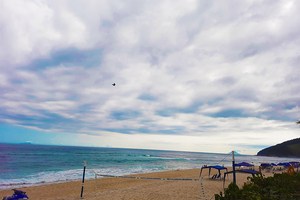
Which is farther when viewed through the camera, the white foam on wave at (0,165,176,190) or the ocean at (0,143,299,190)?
the ocean at (0,143,299,190)

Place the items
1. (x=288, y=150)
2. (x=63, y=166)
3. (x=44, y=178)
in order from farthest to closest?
1. (x=288, y=150)
2. (x=63, y=166)
3. (x=44, y=178)

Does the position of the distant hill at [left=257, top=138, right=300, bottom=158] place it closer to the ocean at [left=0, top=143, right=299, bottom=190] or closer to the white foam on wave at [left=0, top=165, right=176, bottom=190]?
the ocean at [left=0, top=143, right=299, bottom=190]

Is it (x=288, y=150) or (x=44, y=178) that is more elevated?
(x=44, y=178)

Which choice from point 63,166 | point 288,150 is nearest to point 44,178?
point 63,166

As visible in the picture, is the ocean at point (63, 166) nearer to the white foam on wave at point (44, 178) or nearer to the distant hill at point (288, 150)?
the white foam on wave at point (44, 178)

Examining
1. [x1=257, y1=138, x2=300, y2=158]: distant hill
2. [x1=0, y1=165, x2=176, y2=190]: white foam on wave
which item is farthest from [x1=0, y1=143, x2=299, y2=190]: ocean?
[x1=257, y1=138, x2=300, y2=158]: distant hill

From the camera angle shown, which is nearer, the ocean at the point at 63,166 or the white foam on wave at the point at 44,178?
the white foam on wave at the point at 44,178

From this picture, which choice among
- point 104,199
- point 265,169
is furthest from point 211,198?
point 265,169

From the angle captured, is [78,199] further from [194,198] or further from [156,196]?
[194,198]

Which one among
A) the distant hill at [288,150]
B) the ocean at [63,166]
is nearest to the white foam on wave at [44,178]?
the ocean at [63,166]

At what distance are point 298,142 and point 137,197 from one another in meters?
210

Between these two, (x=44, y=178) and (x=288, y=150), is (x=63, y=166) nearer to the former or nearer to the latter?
(x=44, y=178)

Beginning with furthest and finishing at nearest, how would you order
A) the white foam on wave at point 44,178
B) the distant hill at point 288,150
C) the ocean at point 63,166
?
1. the distant hill at point 288,150
2. the ocean at point 63,166
3. the white foam on wave at point 44,178

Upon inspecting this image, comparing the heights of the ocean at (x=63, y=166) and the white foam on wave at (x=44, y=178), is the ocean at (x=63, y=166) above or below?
below
